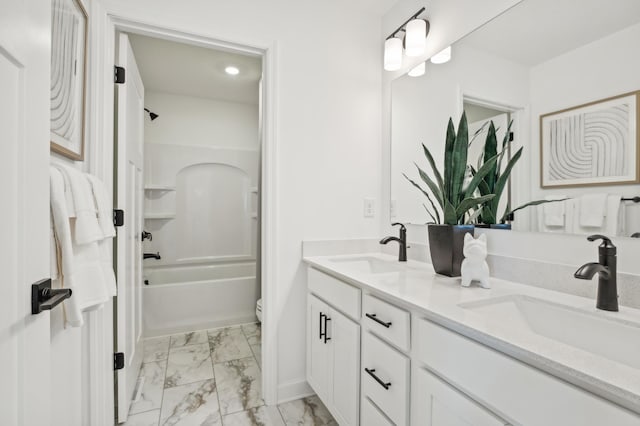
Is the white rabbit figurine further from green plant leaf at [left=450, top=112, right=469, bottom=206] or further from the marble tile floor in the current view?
the marble tile floor

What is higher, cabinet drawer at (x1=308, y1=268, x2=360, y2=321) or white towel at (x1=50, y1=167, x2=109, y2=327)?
white towel at (x1=50, y1=167, x2=109, y2=327)

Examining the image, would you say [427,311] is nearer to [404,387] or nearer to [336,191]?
[404,387]

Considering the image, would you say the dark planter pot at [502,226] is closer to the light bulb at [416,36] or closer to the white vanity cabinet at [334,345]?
the white vanity cabinet at [334,345]

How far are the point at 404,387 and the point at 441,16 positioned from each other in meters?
1.80

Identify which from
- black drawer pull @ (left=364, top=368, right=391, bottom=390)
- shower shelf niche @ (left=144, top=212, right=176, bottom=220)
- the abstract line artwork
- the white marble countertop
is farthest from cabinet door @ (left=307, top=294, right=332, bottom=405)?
shower shelf niche @ (left=144, top=212, right=176, bottom=220)

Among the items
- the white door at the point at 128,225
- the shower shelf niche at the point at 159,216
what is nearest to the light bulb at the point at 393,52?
the white door at the point at 128,225

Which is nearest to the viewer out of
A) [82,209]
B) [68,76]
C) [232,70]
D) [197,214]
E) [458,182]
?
[82,209]

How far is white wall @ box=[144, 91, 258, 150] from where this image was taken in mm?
3225

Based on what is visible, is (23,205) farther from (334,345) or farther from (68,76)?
(334,345)

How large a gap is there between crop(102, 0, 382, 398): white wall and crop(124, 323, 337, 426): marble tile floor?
193 mm

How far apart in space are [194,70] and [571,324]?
10.0 feet

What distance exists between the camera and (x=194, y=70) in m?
2.73

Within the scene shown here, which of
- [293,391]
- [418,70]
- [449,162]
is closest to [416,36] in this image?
[418,70]

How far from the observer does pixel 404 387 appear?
101 cm
